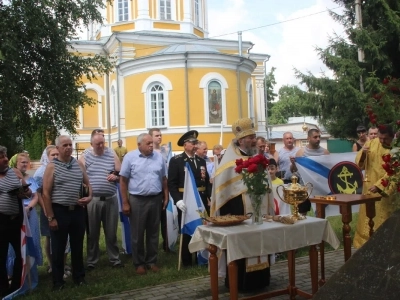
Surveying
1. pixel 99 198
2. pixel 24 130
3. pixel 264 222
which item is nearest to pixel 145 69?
pixel 24 130

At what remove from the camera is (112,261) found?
273 inches

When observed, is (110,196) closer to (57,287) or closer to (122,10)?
(57,287)

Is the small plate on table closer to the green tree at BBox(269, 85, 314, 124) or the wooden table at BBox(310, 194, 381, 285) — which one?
the wooden table at BBox(310, 194, 381, 285)

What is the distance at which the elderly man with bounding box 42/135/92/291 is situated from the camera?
5.62 metres

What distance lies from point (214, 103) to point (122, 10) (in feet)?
36.6

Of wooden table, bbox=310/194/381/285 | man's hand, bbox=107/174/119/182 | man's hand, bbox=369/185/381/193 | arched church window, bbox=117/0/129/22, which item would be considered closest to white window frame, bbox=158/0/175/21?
arched church window, bbox=117/0/129/22

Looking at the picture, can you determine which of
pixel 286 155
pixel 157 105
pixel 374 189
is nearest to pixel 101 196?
pixel 286 155

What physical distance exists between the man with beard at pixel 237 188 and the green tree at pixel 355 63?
10.3 m

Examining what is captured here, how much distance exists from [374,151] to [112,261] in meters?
4.24

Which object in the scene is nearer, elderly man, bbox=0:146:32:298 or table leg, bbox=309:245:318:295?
table leg, bbox=309:245:318:295

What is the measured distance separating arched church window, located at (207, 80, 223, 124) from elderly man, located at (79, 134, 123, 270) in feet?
63.1

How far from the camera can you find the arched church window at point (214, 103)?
25938mm

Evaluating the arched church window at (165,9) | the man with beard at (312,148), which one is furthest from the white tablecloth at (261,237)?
the arched church window at (165,9)

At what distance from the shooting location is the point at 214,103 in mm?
26062
